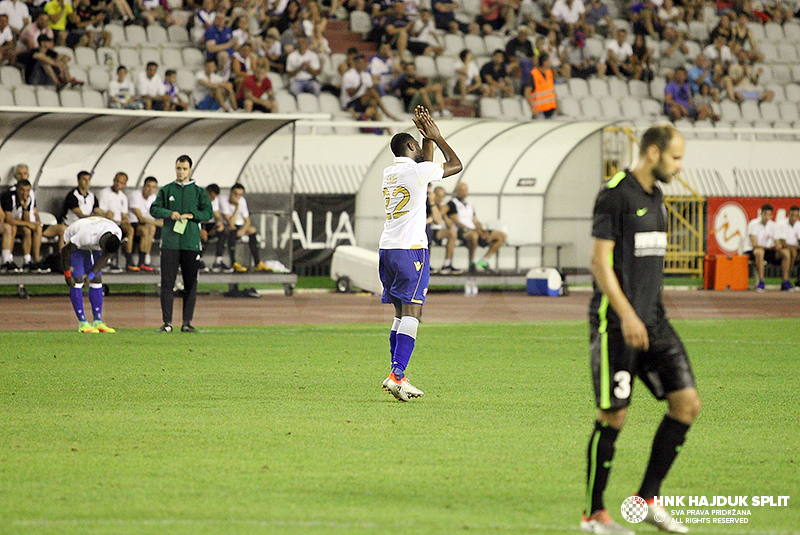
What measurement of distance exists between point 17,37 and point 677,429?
2334 cm

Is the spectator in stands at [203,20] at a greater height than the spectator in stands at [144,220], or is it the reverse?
the spectator in stands at [203,20]

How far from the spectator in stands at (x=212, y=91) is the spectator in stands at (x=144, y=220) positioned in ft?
12.6

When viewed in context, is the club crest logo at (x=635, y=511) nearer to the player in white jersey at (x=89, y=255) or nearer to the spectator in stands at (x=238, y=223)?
the player in white jersey at (x=89, y=255)

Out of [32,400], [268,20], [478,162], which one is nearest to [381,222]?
[478,162]

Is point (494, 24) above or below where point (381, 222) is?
above

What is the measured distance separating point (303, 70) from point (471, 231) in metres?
5.79

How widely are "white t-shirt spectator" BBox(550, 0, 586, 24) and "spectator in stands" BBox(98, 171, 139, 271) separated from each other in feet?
51.5

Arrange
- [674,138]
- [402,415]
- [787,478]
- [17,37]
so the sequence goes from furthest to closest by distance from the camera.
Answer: [17,37] → [402,415] → [787,478] → [674,138]

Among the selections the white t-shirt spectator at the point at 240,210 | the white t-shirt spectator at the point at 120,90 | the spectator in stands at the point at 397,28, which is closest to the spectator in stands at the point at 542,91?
the spectator in stands at the point at 397,28

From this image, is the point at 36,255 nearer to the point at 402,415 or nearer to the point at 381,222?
the point at 381,222

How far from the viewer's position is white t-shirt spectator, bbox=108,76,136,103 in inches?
985

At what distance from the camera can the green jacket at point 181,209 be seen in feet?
52.7

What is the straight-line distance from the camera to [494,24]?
33.5m

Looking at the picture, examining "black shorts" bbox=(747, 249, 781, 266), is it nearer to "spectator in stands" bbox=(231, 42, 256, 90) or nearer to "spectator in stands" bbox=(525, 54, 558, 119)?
"spectator in stands" bbox=(525, 54, 558, 119)
